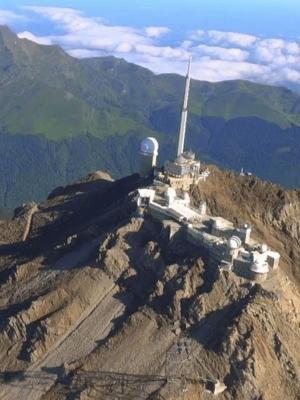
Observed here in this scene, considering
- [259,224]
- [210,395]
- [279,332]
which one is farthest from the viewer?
[259,224]

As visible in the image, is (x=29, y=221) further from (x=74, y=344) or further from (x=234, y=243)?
(x=234, y=243)

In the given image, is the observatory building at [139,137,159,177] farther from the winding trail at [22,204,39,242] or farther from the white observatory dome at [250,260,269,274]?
the white observatory dome at [250,260,269,274]

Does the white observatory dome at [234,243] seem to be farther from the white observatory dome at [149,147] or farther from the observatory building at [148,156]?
the white observatory dome at [149,147]

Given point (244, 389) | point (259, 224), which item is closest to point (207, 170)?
point (259, 224)

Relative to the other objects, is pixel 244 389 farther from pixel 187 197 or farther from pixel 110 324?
pixel 187 197

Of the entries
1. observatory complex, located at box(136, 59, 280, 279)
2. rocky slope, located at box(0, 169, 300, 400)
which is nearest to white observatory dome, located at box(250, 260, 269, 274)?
observatory complex, located at box(136, 59, 280, 279)
